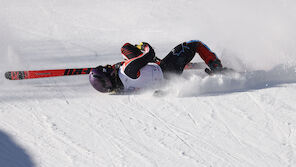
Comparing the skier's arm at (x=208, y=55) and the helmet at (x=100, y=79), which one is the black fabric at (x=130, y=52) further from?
the skier's arm at (x=208, y=55)

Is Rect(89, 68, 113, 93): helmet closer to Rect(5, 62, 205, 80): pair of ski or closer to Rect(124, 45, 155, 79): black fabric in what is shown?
Rect(124, 45, 155, 79): black fabric

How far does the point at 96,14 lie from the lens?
12453mm

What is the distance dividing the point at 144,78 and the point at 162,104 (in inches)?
25.7

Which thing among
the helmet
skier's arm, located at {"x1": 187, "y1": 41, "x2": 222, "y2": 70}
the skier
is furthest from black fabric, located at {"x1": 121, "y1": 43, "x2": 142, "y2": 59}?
skier's arm, located at {"x1": 187, "y1": 41, "x2": 222, "y2": 70}

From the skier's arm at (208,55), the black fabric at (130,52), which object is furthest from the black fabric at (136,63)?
the skier's arm at (208,55)

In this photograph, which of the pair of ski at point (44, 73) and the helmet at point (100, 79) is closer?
the helmet at point (100, 79)

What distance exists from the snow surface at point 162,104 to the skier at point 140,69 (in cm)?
22

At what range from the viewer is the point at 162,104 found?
5.46 metres

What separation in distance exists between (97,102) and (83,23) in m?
6.24

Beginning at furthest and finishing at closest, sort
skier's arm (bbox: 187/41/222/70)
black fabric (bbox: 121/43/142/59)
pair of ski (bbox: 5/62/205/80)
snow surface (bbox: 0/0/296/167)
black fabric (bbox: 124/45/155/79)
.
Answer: pair of ski (bbox: 5/62/205/80)
skier's arm (bbox: 187/41/222/70)
black fabric (bbox: 121/43/142/59)
black fabric (bbox: 124/45/155/79)
snow surface (bbox: 0/0/296/167)

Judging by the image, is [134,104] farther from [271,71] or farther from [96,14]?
[96,14]

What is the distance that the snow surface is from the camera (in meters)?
4.07

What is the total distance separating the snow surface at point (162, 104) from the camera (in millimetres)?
4066

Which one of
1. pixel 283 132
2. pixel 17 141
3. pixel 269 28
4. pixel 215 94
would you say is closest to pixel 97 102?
pixel 17 141
